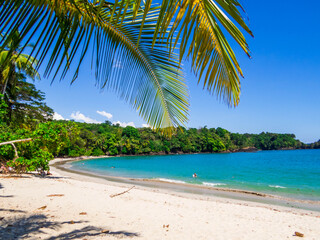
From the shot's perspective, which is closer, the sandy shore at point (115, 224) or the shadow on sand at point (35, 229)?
the shadow on sand at point (35, 229)

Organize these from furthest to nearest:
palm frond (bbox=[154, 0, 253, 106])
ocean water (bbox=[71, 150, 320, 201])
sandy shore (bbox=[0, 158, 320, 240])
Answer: ocean water (bbox=[71, 150, 320, 201]) < sandy shore (bbox=[0, 158, 320, 240]) < palm frond (bbox=[154, 0, 253, 106])

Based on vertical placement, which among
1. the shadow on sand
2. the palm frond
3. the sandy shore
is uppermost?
the palm frond

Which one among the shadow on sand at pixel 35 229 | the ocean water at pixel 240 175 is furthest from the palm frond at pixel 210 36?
the ocean water at pixel 240 175

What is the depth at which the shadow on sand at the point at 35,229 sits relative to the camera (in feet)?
11.5

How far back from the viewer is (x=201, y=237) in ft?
15.5

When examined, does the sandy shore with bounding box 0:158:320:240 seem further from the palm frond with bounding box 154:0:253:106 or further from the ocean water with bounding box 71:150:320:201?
the ocean water with bounding box 71:150:320:201

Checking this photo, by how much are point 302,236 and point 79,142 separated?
192 ft

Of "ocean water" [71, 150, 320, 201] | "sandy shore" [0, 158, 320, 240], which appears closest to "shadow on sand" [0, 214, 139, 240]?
"sandy shore" [0, 158, 320, 240]

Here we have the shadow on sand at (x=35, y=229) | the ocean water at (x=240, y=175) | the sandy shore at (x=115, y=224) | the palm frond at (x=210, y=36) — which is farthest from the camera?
the ocean water at (x=240, y=175)

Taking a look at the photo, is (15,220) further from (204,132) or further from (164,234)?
(204,132)

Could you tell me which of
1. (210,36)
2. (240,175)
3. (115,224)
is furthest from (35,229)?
(240,175)

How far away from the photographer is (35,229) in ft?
12.7

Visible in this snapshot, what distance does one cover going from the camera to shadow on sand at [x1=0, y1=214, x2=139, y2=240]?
3.50 meters

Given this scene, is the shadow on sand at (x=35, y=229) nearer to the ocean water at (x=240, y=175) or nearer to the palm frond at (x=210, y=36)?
the palm frond at (x=210, y=36)
